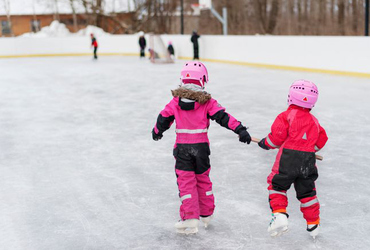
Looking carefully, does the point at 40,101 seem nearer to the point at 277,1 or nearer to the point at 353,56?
the point at 353,56

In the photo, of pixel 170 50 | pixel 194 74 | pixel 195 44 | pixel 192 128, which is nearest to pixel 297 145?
pixel 192 128

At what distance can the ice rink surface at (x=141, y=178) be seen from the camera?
3131 millimetres

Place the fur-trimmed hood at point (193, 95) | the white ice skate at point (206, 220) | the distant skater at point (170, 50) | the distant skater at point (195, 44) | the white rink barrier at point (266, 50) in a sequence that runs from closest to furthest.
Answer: the fur-trimmed hood at point (193, 95) → the white ice skate at point (206, 220) → the white rink barrier at point (266, 50) → the distant skater at point (195, 44) → the distant skater at point (170, 50)

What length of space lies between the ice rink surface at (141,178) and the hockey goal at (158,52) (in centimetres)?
981

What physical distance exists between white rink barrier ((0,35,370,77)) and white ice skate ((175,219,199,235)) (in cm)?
974

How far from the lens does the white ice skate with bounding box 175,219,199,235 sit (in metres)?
3.10

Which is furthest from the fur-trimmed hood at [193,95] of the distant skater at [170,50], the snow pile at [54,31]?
the snow pile at [54,31]

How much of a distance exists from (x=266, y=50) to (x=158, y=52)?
6070 millimetres

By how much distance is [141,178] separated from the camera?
4.42 m

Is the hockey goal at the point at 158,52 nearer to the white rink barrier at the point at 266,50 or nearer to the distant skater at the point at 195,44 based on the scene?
the distant skater at the point at 195,44

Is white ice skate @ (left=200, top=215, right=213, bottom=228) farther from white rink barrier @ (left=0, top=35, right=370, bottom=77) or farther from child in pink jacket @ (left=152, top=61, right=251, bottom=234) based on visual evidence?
white rink barrier @ (left=0, top=35, right=370, bottom=77)

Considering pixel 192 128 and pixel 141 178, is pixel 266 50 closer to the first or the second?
pixel 141 178

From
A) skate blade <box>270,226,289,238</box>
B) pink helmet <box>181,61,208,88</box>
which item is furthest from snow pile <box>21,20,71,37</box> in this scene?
skate blade <box>270,226,289,238</box>

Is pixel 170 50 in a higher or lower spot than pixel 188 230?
higher
